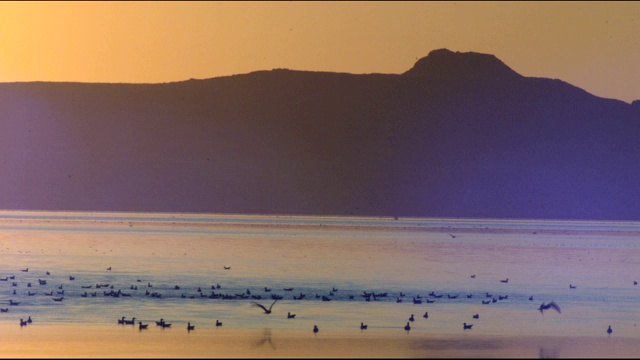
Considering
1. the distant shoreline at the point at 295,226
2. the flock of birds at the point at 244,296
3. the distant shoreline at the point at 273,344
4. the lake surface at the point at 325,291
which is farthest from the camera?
the distant shoreline at the point at 295,226

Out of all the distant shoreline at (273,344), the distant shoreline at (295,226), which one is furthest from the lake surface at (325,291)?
the distant shoreline at (295,226)

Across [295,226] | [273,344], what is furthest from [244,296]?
[295,226]

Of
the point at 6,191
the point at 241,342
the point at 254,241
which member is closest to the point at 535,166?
the point at 6,191

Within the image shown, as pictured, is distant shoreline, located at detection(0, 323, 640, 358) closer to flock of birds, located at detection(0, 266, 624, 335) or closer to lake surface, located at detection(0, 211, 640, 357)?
lake surface, located at detection(0, 211, 640, 357)

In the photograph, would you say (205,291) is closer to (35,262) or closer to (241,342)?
(241,342)

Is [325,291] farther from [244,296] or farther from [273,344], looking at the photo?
[273,344]

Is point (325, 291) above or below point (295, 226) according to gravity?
below

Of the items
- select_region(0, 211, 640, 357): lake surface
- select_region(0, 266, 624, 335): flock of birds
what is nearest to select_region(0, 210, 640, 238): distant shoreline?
select_region(0, 211, 640, 357): lake surface

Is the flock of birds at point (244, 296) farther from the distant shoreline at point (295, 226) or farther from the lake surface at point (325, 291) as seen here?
the distant shoreline at point (295, 226)
